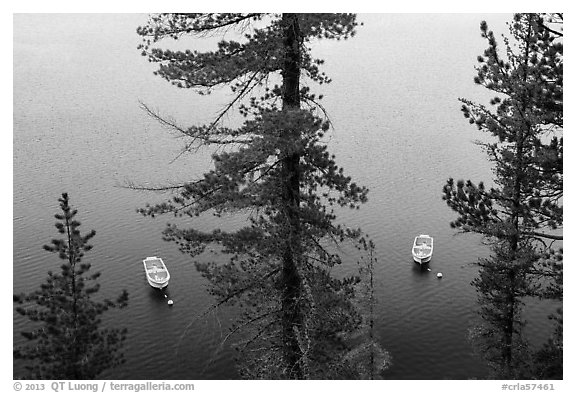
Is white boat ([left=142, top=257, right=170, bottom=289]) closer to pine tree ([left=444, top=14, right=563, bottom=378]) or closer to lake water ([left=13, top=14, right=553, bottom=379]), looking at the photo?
lake water ([left=13, top=14, right=553, bottom=379])

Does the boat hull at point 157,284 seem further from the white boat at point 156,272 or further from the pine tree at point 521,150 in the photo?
the pine tree at point 521,150

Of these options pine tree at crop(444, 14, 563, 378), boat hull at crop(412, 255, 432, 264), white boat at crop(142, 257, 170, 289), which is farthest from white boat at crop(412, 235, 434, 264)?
pine tree at crop(444, 14, 563, 378)

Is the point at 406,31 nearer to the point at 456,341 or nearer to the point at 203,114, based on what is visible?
the point at 203,114

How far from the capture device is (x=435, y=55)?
2087 inches

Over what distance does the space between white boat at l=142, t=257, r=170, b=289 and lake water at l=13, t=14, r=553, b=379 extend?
1.86 ft

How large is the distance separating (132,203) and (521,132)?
24.0 m

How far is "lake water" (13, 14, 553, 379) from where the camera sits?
22.6 meters

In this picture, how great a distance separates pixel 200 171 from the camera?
1241 inches

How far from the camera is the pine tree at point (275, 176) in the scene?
29.9 ft

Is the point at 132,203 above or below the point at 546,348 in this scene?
above

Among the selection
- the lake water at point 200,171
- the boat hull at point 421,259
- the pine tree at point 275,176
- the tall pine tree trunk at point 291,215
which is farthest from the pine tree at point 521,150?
the boat hull at point 421,259

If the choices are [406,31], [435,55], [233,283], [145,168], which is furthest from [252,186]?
[406,31]

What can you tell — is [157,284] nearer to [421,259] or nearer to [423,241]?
[421,259]

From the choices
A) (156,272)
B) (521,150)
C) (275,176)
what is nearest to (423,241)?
(156,272)
